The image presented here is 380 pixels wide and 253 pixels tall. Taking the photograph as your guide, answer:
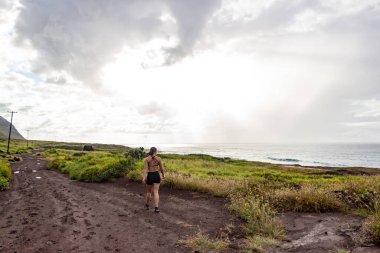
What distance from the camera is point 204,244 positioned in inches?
314

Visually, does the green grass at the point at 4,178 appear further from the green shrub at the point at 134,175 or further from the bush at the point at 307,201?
the bush at the point at 307,201

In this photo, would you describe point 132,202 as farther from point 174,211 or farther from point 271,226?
point 271,226

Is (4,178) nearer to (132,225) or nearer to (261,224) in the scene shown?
(132,225)

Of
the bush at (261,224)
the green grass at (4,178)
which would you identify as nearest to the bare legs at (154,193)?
the bush at (261,224)

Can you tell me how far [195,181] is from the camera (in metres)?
17.3

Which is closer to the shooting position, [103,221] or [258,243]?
[258,243]

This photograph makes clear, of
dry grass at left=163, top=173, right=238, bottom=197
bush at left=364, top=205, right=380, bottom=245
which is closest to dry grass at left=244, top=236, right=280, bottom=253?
bush at left=364, top=205, right=380, bottom=245

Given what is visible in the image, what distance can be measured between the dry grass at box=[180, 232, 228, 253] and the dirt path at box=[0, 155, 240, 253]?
0.22 metres

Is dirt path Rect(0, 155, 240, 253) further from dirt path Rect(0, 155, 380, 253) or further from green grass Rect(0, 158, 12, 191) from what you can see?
green grass Rect(0, 158, 12, 191)

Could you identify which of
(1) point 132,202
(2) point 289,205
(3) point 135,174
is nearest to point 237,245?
(2) point 289,205

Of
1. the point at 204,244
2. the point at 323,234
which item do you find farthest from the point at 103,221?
the point at 323,234

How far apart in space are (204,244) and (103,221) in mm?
4574

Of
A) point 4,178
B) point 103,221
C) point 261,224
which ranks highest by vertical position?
point 261,224

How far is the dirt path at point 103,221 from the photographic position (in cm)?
826
